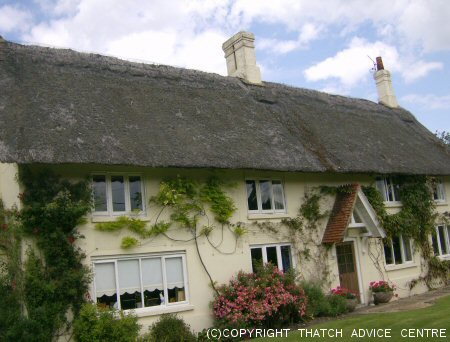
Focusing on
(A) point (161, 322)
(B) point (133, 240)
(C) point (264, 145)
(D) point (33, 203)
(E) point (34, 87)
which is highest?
(E) point (34, 87)

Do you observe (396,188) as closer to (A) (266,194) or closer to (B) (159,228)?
(A) (266,194)

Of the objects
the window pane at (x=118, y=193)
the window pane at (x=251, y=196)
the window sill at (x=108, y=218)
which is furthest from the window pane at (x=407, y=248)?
the window pane at (x=118, y=193)

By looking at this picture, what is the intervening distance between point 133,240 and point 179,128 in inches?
141

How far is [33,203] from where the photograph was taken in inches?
465

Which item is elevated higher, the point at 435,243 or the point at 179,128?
the point at 179,128

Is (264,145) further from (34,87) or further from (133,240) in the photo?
(34,87)

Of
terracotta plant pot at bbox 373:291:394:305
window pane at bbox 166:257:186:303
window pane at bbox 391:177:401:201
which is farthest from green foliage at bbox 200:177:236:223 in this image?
window pane at bbox 391:177:401:201

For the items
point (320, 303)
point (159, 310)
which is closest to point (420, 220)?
point (320, 303)

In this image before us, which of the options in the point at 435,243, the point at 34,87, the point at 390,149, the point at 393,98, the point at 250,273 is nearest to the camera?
the point at 34,87

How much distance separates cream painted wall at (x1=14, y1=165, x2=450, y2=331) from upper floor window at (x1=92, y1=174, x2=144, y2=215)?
0.21m

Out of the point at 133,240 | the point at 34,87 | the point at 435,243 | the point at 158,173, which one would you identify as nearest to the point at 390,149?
the point at 435,243

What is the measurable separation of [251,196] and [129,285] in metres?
4.79

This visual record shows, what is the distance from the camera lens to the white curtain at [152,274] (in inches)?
525

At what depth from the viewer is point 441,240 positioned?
22.3 metres
